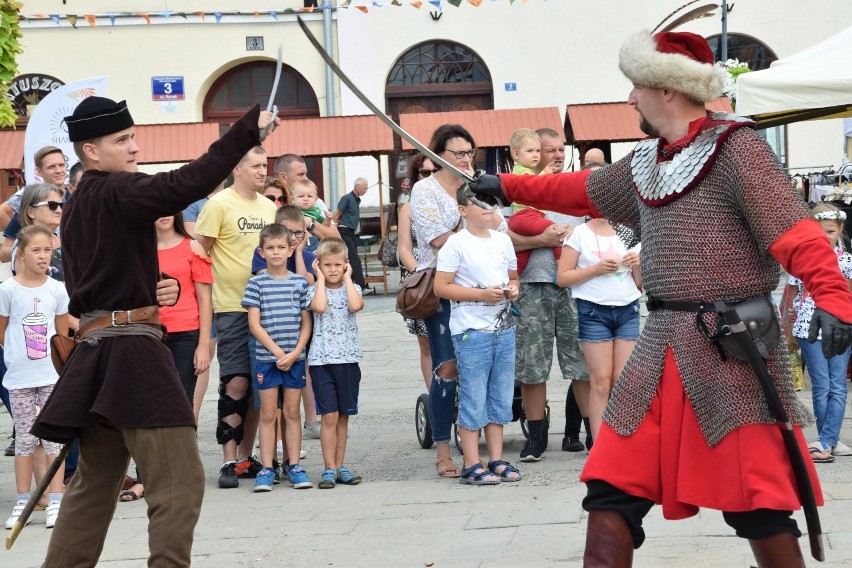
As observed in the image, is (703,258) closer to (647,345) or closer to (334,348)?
(647,345)

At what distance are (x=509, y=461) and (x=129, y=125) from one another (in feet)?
11.9

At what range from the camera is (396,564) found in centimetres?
494

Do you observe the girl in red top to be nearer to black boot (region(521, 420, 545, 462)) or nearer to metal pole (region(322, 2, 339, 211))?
black boot (region(521, 420, 545, 462))

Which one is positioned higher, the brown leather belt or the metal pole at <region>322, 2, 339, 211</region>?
the metal pole at <region>322, 2, 339, 211</region>

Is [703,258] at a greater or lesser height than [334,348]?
greater

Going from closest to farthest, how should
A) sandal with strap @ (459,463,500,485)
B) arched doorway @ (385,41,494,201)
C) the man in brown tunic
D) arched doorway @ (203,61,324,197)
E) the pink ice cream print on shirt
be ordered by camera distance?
the man in brown tunic → the pink ice cream print on shirt → sandal with strap @ (459,463,500,485) → arched doorway @ (385,41,494,201) → arched doorway @ (203,61,324,197)

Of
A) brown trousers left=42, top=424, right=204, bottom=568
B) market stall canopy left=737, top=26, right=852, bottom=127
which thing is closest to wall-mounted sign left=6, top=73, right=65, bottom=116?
market stall canopy left=737, top=26, right=852, bottom=127

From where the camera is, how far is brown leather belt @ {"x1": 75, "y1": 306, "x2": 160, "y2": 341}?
410 cm

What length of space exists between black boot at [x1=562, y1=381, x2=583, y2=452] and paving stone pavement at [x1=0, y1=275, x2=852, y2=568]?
81 mm

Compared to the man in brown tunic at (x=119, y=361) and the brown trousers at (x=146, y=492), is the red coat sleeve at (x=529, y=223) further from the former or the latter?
the brown trousers at (x=146, y=492)

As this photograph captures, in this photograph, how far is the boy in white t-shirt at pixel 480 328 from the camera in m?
6.52

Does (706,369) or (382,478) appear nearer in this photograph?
(706,369)

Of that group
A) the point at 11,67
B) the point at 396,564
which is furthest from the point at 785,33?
the point at 396,564

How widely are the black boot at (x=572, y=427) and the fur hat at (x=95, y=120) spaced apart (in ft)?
12.7
